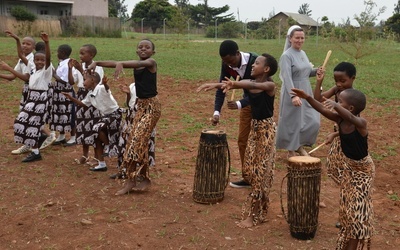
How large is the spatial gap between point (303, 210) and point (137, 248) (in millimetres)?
1505

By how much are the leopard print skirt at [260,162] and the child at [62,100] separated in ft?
12.1

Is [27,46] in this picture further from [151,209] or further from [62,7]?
[62,7]

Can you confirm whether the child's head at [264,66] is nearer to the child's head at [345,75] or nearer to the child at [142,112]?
the child's head at [345,75]

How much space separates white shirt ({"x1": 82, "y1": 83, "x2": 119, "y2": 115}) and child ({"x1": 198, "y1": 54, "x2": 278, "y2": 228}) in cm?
220

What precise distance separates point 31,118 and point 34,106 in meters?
0.17

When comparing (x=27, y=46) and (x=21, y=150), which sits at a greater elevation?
(x=27, y=46)

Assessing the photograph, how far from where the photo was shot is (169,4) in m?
55.7

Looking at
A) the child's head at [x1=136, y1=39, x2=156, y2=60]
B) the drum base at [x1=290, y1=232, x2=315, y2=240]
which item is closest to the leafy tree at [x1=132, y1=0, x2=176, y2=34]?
the child's head at [x1=136, y1=39, x2=156, y2=60]

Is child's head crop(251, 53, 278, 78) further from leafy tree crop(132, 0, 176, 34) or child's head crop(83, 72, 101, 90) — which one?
leafy tree crop(132, 0, 176, 34)

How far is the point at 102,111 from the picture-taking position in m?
6.46

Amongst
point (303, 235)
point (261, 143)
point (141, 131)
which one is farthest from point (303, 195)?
point (141, 131)

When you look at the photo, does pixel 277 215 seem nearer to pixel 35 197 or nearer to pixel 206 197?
pixel 206 197

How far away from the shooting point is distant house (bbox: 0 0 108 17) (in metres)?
45.1

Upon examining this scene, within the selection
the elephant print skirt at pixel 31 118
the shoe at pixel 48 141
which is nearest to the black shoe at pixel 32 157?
the elephant print skirt at pixel 31 118
